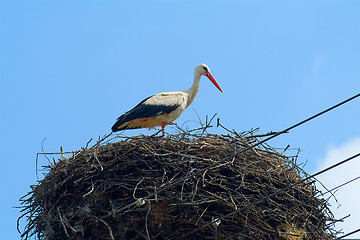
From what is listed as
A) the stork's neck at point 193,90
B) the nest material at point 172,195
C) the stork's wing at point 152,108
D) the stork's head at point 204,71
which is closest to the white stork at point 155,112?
the stork's wing at point 152,108

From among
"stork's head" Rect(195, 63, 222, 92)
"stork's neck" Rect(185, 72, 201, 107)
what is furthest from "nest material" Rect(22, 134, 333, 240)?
"stork's head" Rect(195, 63, 222, 92)

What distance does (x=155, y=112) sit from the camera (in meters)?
9.09

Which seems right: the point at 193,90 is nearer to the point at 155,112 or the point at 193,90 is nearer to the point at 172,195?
the point at 155,112

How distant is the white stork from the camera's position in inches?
358

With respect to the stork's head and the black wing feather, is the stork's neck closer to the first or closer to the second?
the stork's head

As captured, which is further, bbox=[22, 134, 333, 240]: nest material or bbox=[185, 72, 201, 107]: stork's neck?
bbox=[185, 72, 201, 107]: stork's neck

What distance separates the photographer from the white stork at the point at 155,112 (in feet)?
29.8

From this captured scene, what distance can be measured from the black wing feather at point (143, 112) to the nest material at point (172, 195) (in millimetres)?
1775

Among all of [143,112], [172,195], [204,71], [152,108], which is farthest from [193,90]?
[172,195]

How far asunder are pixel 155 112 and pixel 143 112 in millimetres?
184

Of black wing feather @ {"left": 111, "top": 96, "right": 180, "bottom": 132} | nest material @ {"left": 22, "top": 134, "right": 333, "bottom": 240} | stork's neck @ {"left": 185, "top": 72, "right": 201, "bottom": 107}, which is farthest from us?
stork's neck @ {"left": 185, "top": 72, "right": 201, "bottom": 107}

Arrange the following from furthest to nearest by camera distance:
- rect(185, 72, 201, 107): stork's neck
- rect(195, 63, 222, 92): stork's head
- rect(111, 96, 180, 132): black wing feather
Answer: rect(195, 63, 222, 92): stork's head < rect(185, 72, 201, 107): stork's neck < rect(111, 96, 180, 132): black wing feather

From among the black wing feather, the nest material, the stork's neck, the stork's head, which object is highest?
the stork's head

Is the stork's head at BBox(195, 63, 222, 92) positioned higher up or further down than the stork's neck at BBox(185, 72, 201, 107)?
higher up
